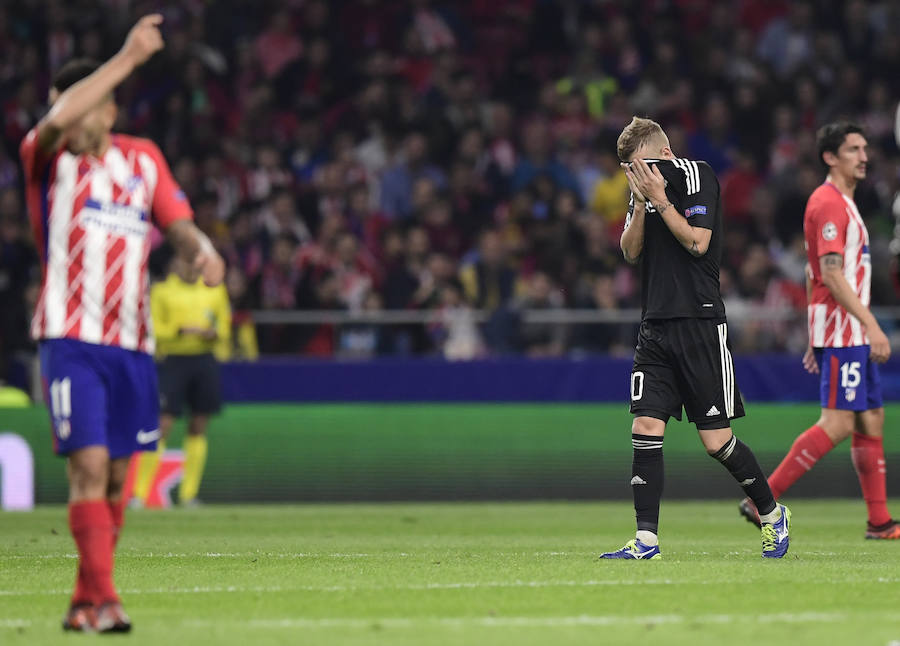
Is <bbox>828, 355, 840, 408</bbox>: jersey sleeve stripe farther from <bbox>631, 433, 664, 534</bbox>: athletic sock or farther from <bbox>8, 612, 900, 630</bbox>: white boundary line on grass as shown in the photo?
<bbox>8, 612, 900, 630</bbox>: white boundary line on grass

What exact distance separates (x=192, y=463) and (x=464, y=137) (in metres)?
6.89

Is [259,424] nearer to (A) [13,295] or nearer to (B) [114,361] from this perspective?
(A) [13,295]

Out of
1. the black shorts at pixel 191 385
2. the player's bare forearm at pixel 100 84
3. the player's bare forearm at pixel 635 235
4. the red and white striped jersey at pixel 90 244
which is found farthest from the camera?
the black shorts at pixel 191 385

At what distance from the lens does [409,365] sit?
17516mm

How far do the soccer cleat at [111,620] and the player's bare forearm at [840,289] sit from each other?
19.4 ft

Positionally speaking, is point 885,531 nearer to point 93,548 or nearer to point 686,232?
point 686,232

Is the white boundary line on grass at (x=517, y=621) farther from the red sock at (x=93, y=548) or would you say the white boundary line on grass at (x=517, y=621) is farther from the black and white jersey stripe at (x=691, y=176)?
the black and white jersey stripe at (x=691, y=176)

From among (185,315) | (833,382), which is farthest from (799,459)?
(185,315)

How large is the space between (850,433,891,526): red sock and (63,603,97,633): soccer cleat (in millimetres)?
6459

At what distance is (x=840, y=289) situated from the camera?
10328mm

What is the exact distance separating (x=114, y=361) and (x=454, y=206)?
14.3m

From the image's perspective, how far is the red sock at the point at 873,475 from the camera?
10906 millimetres

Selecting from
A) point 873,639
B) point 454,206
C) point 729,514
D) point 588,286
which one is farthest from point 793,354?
point 873,639

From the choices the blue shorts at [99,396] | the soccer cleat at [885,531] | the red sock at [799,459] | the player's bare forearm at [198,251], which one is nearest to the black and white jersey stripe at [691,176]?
the red sock at [799,459]
